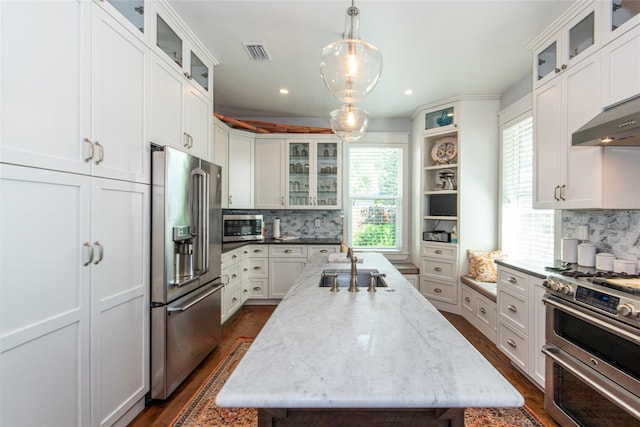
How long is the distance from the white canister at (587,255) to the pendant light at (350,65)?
6.45 ft

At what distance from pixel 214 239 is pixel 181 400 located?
1227 millimetres

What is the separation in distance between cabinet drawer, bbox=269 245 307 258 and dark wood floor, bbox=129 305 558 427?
0.76 metres

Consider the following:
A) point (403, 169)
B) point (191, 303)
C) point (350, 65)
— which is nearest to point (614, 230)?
point (350, 65)

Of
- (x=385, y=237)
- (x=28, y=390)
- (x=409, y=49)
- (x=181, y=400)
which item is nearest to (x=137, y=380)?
(x=181, y=400)

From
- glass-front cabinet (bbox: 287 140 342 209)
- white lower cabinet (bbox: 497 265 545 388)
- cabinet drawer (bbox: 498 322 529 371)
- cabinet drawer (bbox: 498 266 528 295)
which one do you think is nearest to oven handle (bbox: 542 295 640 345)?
white lower cabinet (bbox: 497 265 545 388)

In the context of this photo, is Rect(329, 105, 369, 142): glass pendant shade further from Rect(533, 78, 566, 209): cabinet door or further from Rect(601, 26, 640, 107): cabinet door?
A: Rect(601, 26, 640, 107): cabinet door

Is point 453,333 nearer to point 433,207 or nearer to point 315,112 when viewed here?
point 433,207

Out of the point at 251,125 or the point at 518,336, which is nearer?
the point at 518,336

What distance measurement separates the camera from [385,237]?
471cm

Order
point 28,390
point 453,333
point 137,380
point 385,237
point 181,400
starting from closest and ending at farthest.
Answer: point 453,333 → point 28,390 → point 137,380 → point 181,400 → point 385,237

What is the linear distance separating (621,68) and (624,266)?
3.87 feet

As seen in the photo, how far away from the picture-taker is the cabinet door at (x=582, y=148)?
6.09ft

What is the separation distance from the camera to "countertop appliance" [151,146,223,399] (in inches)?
77.2

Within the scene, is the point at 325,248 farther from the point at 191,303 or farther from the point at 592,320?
the point at 592,320
